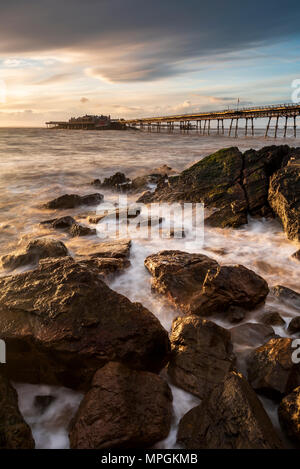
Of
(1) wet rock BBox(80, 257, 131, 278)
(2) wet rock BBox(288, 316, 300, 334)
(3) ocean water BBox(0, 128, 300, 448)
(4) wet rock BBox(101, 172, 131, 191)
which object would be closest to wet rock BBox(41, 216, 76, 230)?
(3) ocean water BBox(0, 128, 300, 448)

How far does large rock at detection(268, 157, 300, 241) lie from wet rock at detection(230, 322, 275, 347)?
3.33 metres

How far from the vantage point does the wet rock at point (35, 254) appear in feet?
18.1

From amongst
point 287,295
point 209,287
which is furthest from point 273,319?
point 209,287

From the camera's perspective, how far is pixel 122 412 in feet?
8.01

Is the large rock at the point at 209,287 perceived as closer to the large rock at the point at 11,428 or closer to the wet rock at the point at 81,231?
the large rock at the point at 11,428

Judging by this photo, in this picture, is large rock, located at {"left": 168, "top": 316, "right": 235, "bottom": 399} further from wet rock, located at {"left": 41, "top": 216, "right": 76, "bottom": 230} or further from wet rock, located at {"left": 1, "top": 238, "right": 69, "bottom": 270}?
wet rock, located at {"left": 41, "top": 216, "right": 76, "bottom": 230}

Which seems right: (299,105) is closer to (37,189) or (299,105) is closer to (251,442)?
(37,189)

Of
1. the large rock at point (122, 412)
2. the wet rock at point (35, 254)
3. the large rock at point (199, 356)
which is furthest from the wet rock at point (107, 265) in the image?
the large rock at point (122, 412)

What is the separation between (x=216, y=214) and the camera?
25.4 feet

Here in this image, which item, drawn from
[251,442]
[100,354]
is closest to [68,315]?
[100,354]

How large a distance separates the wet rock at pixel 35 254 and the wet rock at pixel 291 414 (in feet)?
13.6

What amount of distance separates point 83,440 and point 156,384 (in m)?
0.75

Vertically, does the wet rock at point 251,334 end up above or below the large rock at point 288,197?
below
